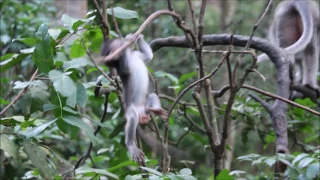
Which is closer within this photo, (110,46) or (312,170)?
(110,46)

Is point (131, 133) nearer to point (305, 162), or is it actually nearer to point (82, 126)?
point (82, 126)

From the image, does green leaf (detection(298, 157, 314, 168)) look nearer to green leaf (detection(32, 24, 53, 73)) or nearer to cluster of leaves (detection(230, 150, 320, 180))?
cluster of leaves (detection(230, 150, 320, 180))

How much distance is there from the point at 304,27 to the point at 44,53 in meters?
3.07

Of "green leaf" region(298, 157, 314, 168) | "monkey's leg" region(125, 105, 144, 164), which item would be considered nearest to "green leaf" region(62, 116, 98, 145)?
"monkey's leg" region(125, 105, 144, 164)

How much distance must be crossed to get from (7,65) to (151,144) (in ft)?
2.93

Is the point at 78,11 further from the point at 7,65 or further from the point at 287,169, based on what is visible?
the point at 287,169

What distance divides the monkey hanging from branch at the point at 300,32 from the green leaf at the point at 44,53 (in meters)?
2.81

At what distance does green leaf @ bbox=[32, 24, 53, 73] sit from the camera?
2271mm

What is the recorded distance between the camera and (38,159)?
2379mm

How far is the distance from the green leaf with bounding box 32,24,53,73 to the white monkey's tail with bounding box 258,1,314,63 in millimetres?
2536

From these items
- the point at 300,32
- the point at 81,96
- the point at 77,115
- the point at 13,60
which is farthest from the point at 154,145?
the point at 300,32

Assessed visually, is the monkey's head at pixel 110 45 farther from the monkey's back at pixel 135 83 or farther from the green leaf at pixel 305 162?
the green leaf at pixel 305 162

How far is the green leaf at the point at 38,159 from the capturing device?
2326 mm

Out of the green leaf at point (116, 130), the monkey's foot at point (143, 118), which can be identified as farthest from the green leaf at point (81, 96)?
the green leaf at point (116, 130)
